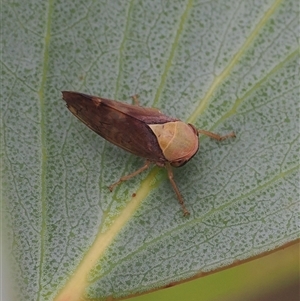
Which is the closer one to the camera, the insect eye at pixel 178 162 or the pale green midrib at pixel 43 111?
the pale green midrib at pixel 43 111

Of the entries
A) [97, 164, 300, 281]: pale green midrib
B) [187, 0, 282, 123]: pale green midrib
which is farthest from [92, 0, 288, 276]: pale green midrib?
[97, 164, 300, 281]: pale green midrib

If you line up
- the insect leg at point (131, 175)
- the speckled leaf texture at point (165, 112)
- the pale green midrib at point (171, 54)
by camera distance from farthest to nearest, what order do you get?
the pale green midrib at point (171, 54) → the insect leg at point (131, 175) → the speckled leaf texture at point (165, 112)

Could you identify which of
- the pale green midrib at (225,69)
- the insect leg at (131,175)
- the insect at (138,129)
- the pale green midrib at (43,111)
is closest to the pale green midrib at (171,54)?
the pale green midrib at (225,69)

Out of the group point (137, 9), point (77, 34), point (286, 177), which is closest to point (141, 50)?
point (137, 9)

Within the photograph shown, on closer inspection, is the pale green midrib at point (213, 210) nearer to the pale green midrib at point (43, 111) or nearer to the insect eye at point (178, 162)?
the insect eye at point (178, 162)

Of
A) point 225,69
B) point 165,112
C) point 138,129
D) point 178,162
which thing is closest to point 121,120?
point 138,129

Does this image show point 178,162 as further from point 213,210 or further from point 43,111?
point 43,111

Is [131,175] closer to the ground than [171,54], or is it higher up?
closer to the ground
